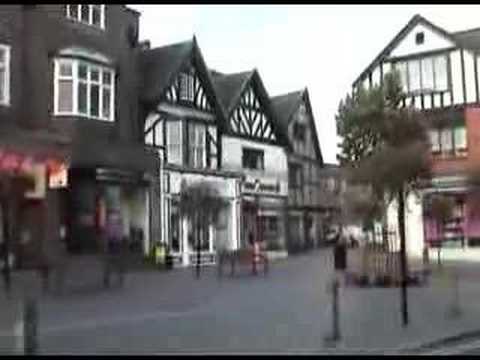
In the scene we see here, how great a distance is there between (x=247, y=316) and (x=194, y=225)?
6641mm

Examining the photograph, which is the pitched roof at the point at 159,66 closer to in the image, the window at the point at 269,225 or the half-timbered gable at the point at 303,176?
the window at the point at 269,225

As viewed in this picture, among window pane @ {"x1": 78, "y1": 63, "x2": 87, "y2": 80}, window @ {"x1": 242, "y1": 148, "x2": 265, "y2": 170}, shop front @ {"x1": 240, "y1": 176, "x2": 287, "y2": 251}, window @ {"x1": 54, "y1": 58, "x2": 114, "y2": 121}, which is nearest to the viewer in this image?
shop front @ {"x1": 240, "y1": 176, "x2": 287, "y2": 251}

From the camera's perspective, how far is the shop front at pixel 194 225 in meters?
15.7

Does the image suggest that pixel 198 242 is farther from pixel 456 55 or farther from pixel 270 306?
pixel 456 55

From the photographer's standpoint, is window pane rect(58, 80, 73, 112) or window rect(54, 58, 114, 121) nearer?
window pane rect(58, 80, 73, 112)

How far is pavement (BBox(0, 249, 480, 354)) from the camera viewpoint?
25.3 ft

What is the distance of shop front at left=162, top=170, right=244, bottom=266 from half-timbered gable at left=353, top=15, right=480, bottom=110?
699 cm

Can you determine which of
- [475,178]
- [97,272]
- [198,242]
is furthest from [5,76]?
[475,178]

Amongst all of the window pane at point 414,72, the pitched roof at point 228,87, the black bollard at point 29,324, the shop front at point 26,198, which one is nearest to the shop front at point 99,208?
the shop front at point 26,198

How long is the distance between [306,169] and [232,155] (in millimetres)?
9099

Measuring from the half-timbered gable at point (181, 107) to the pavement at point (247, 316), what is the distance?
25.1 ft

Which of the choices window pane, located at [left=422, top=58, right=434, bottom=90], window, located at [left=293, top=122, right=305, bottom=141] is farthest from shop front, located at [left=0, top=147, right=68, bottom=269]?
window pane, located at [left=422, top=58, right=434, bottom=90]

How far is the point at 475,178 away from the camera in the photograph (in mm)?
5496

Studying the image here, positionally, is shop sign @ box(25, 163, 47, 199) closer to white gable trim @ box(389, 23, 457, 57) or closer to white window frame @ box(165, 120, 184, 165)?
white window frame @ box(165, 120, 184, 165)
